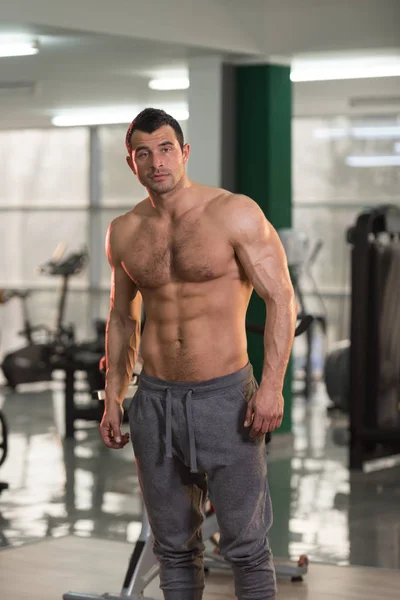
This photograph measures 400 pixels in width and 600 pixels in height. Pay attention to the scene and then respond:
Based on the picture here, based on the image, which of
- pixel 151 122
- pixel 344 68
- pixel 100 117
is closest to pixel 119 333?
pixel 151 122

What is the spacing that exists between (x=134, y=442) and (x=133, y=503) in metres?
2.88

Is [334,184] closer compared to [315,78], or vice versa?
[315,78]

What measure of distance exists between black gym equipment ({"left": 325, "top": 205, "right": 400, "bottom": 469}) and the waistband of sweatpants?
3561mm

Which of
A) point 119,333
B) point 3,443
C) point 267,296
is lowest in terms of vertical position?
point 3,443

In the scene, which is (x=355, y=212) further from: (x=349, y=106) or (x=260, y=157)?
(x=260, y=157)

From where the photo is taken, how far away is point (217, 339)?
2922 millimetres

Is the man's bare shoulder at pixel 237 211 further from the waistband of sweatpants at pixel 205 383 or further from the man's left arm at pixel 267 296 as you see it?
the waistband of sweatpants at pixel 205 383

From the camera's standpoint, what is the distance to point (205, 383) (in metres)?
2.91

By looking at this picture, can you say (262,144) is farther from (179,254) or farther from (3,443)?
(179,254)

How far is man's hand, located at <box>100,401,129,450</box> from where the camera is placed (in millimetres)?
3098

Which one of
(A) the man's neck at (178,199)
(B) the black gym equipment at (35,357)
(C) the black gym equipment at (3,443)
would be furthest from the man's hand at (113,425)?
(B) the black gym equipment at (35,357)

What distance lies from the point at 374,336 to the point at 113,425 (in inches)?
141

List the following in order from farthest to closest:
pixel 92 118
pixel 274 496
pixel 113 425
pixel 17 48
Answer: pixel 92 118
pixel 17 48
pixel 274 496
pixel 113 425

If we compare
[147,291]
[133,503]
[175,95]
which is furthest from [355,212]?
[147,291]
